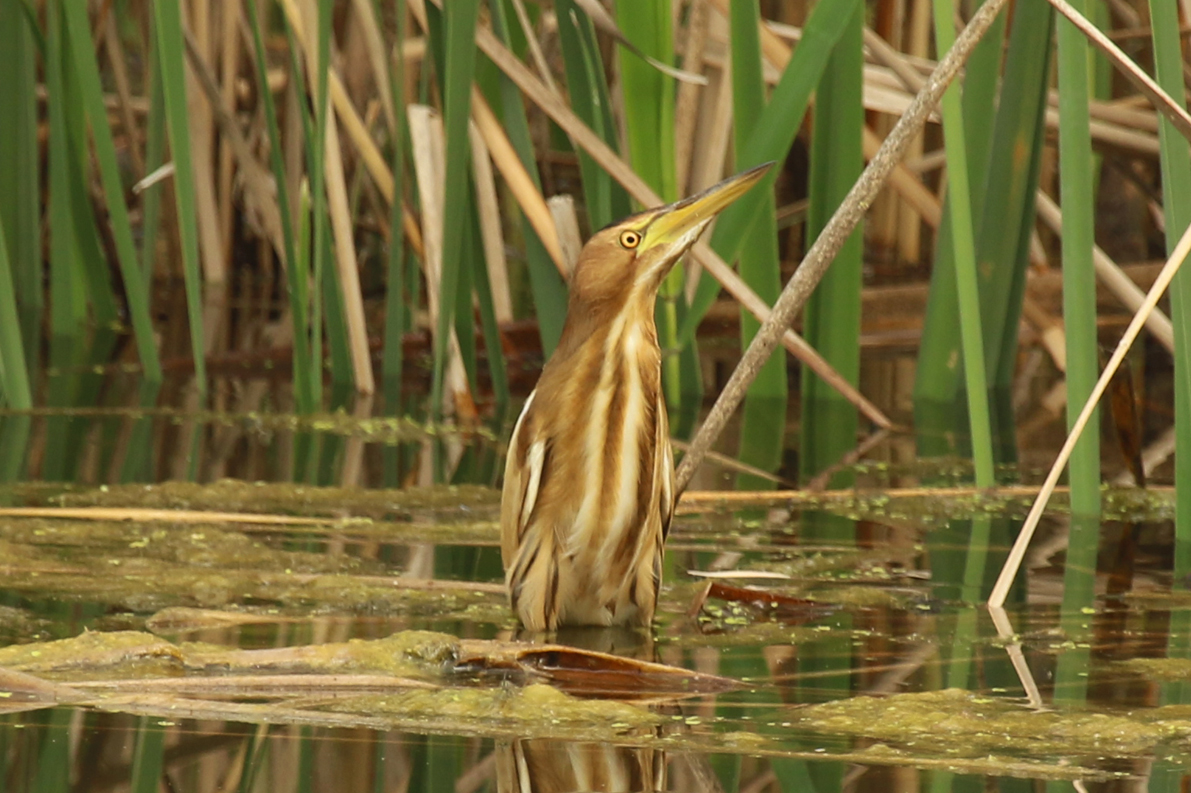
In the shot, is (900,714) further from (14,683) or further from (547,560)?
(14,683)

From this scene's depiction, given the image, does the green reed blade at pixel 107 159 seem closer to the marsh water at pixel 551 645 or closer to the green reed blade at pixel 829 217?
the marsh water at pixel 551 645

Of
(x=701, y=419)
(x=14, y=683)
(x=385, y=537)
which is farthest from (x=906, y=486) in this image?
Result: (x=14, y=683)

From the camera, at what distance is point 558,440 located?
2646mm

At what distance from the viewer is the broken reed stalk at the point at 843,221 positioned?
268 cm

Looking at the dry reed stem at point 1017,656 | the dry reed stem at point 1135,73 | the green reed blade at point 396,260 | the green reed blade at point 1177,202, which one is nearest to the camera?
the dry reed stem at point 1017,656

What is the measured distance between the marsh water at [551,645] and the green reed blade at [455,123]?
43 cm

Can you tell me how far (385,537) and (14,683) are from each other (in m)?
1.29

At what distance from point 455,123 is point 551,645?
1609 millimetres

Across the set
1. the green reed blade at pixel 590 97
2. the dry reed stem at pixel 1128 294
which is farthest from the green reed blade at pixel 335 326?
the dry reed stem at pixel 1128 294

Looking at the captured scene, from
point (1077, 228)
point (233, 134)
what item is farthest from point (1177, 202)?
point (233, 134)

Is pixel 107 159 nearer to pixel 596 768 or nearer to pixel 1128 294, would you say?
pixel 1128 294

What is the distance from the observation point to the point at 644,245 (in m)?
2.62

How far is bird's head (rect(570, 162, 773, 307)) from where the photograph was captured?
262cm

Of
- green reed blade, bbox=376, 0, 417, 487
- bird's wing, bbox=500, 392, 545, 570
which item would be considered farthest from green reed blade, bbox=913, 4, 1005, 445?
bird's wing, bbox=500, 392, 545, 570
